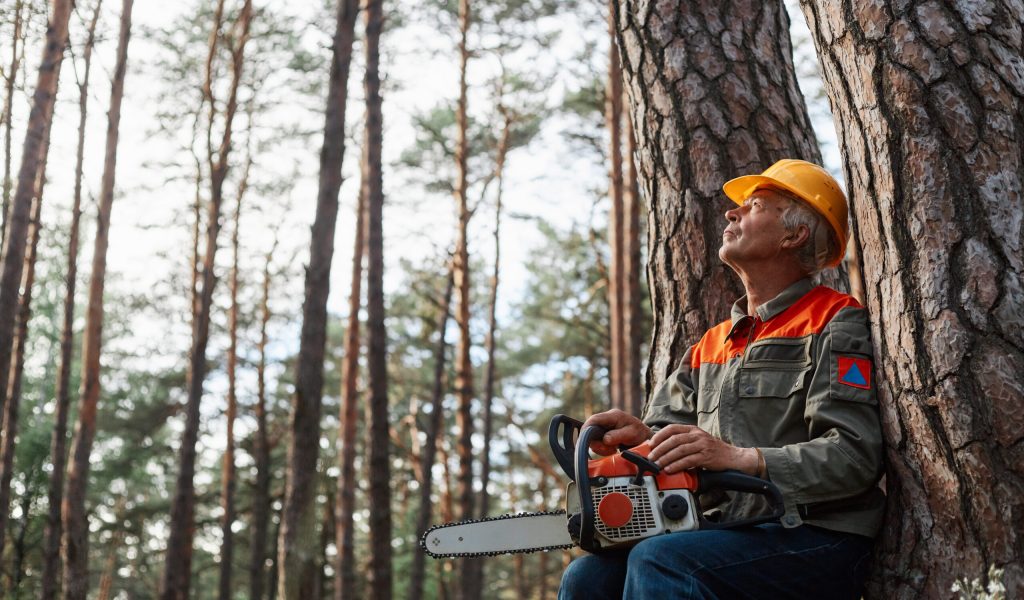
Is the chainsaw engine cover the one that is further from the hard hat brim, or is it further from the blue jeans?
the hard hat brim

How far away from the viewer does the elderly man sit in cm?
232

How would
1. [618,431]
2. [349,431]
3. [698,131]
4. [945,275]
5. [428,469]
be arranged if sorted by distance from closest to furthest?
[945,275] < [618,431] < [698,131] < [349,431] < [428,469]

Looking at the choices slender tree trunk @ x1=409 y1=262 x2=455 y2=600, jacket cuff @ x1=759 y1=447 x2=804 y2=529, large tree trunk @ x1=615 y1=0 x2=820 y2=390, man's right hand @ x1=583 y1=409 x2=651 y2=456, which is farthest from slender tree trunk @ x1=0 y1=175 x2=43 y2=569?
jacket cuff @ x1=759 y1=447 x2=804 y2=529

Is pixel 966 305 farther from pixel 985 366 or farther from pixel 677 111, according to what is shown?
pixel 677 111

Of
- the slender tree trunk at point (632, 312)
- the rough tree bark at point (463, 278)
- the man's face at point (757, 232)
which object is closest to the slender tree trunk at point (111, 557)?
the rough tree bark at point (463, 278)

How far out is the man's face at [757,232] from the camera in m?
2.87

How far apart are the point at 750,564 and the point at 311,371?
6458 millimetres

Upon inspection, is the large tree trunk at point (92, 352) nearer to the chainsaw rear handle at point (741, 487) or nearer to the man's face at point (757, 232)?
the man's face at point (757, 232)

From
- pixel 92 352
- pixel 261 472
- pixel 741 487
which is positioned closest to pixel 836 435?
pixel 741 487

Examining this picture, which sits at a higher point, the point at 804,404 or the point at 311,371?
the point at 311,371

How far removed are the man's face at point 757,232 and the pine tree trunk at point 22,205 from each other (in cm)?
833

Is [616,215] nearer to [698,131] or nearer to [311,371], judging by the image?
[311,371]

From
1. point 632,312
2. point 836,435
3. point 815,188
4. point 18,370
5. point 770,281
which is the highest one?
point 632,312

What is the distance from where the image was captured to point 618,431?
268 cm
